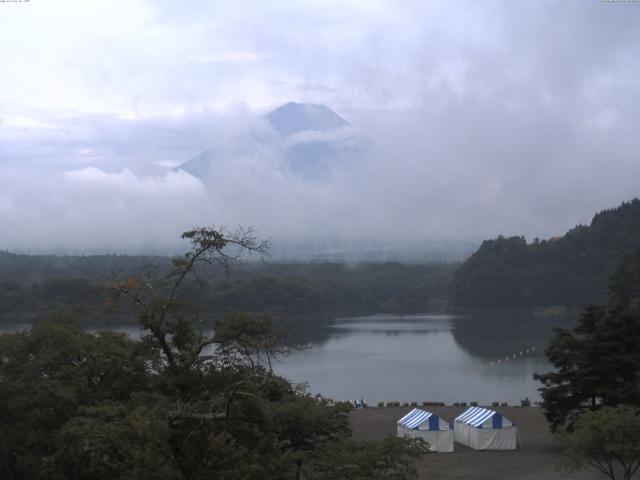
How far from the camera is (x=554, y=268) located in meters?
72.8

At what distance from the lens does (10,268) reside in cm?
9494

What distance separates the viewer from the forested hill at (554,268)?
70188mm

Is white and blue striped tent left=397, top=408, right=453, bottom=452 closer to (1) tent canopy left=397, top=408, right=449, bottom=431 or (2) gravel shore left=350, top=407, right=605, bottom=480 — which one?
(1) tent canopy left=397, top=408, right=449, bottom=431

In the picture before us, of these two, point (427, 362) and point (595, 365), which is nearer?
point (595, 365)

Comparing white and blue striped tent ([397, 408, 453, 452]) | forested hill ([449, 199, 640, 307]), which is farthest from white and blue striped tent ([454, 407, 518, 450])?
forested hill ([449, 199, 640, 307])

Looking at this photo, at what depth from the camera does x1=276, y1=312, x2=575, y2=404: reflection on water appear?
2650cm

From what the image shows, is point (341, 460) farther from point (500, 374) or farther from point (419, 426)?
point (500, 374)

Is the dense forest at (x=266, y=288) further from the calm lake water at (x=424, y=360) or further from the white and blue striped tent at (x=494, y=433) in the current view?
the white and blue striped tent at (x=494, y=433)

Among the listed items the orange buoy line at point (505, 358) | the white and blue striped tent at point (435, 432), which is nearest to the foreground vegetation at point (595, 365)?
the white and blue striped tent at point (435, 432)

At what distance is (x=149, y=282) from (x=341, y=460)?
9.61 feet

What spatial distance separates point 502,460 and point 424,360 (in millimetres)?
21522

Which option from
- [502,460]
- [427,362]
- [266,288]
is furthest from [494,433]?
[266,288]

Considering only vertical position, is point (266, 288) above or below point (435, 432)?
above

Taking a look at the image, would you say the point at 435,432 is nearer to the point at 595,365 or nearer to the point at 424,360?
the point at 595,365
